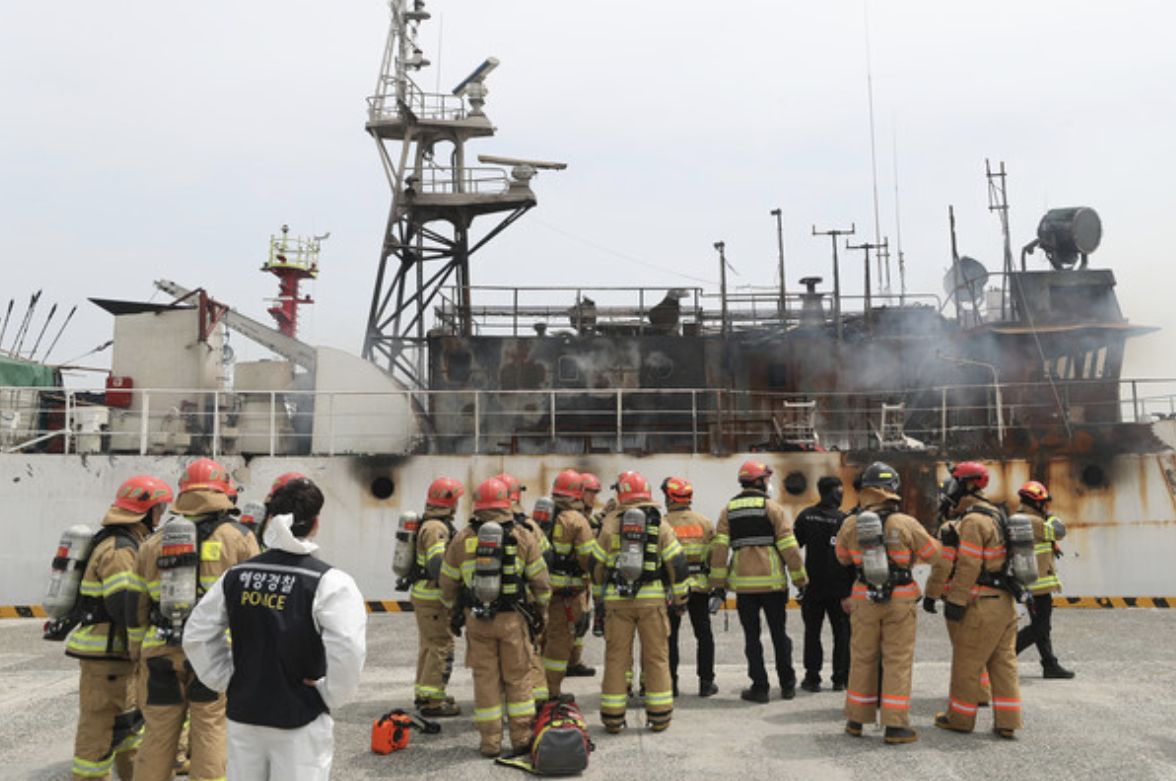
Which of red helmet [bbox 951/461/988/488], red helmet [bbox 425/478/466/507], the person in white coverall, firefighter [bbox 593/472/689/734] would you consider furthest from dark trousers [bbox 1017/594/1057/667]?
the person in white coverall

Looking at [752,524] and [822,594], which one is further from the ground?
[752,524]

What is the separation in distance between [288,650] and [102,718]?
2.57 metres

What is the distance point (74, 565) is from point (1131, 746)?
7.13 metres

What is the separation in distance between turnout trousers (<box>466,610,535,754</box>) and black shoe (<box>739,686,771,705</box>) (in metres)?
2.32

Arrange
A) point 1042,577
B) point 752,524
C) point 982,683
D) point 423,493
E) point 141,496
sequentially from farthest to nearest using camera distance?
point 423,493 < point 1042,577 < point 752,524 < point 982,683 < point 141,496

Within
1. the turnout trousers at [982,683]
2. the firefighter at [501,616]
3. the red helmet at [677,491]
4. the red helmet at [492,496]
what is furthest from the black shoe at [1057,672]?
the red helmet at [492,496]

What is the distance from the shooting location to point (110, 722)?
516cm

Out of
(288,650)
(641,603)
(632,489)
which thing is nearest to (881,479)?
(632,489)

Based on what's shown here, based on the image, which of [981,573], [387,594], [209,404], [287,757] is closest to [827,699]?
[981,573]

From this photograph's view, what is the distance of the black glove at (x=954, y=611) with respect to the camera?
20.9 feet

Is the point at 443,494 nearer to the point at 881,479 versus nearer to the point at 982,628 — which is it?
the point at 881,479

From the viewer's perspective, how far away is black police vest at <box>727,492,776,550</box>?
24.7 feet

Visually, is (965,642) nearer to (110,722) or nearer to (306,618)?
(306,618)

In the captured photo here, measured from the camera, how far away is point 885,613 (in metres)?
6.25
